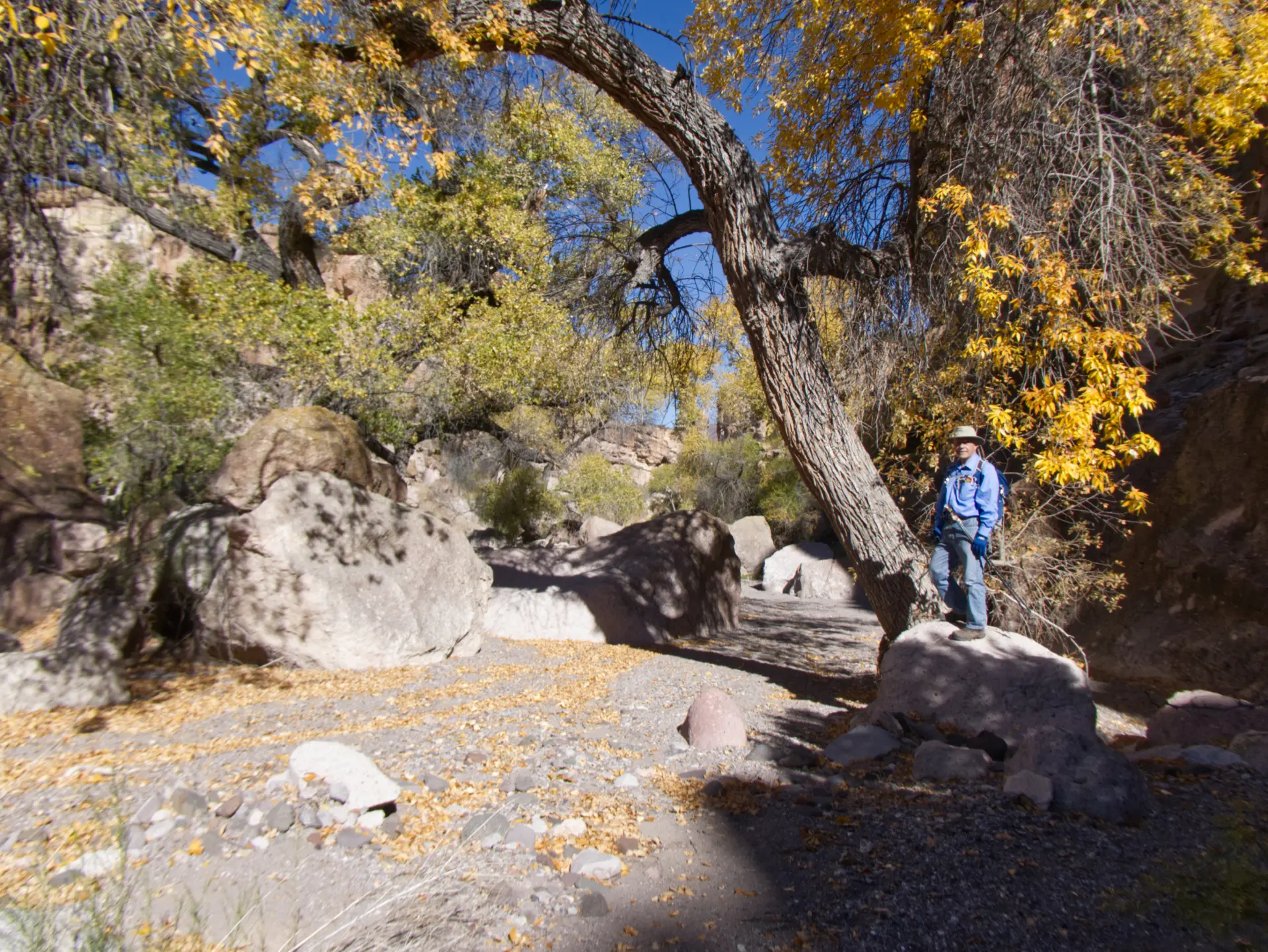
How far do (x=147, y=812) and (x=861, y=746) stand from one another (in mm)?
3094

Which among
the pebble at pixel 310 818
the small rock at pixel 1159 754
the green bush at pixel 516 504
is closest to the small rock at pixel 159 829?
the pebble at pixel 310 818

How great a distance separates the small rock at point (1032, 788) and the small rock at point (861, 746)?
0.68 m

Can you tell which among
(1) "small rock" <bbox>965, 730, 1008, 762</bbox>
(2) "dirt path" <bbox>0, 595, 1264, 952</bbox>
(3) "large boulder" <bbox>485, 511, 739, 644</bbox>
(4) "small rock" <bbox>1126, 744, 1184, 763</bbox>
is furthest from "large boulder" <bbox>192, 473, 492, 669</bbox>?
(4) "small rock" <bbox>1126, 744, 1184, 763</bbox>

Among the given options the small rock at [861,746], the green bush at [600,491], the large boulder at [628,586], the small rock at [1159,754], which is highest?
the green bush at [600,491]

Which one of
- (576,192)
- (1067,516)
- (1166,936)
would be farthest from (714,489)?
(1166,936)

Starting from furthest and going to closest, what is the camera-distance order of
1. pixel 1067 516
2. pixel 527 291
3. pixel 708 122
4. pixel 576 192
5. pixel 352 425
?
pixel 576 192 < pixel 527 291 < pixel 352 425 < pixel 1067 516 < pixel 708 122

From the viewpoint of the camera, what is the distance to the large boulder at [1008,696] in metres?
3.24

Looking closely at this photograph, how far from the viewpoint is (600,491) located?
1923cm

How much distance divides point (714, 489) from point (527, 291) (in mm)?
12770

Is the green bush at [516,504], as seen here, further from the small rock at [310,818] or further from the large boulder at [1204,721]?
the small rock at [310,818]

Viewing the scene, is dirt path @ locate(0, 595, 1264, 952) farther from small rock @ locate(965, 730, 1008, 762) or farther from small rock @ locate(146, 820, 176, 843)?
small rock @ locate(965, 730, 1008, 762)

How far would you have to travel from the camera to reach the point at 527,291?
1126cm

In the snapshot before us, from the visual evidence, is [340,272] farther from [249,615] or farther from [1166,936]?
[1166,936]

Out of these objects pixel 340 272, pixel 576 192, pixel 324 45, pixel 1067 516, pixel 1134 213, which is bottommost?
pixel 1067 516
